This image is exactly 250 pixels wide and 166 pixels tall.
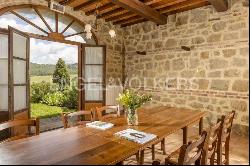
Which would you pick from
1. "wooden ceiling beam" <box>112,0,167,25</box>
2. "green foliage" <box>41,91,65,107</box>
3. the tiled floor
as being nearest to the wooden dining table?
the tiled floor

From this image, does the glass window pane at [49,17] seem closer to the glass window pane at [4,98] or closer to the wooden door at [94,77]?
the wooden door at [94,77]

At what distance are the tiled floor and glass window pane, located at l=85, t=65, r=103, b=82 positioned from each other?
244 cm

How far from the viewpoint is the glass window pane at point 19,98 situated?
4.00 m

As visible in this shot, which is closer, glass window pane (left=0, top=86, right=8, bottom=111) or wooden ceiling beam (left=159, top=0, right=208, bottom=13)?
glass window pane (left=0, top=86, right=8, bottom=111)

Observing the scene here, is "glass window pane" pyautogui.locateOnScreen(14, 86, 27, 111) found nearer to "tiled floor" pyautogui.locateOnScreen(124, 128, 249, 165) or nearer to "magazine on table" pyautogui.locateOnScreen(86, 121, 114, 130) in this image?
"magazine on table" pyautogui.locateOnScreen(86, 121, 114, 130)

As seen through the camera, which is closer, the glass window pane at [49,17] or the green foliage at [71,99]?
the glass window pane at [49,17]

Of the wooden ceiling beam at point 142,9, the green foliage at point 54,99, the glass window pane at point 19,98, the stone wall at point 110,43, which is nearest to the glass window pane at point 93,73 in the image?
the stone wall at point 110,43

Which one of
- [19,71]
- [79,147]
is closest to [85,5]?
[19,71]

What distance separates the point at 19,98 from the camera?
414cm

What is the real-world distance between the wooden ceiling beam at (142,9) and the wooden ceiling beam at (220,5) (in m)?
1.37

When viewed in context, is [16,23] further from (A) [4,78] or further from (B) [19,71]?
(A) [4,78]

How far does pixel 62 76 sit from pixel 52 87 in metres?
0.77

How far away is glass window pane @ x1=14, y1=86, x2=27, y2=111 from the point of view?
400 centimetres

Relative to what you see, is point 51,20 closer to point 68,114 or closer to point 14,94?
point 14,94
